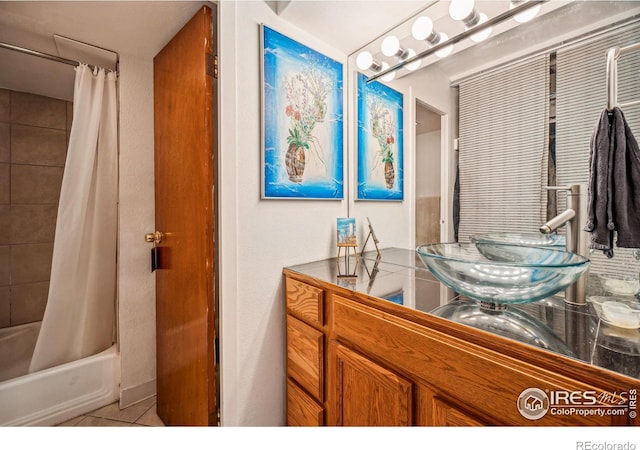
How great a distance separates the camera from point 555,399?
1.66 ft

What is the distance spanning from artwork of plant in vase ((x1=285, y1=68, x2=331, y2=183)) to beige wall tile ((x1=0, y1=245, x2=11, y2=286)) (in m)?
2.16

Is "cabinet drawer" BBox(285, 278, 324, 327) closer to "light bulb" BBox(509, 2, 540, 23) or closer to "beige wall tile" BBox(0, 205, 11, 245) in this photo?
"light bulb" BBox(509, 2, 540, 23)

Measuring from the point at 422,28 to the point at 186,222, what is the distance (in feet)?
4.56

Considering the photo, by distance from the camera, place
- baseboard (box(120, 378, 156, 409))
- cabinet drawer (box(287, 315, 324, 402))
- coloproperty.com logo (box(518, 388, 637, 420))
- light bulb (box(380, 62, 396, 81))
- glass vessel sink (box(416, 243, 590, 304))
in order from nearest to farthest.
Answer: coloproperty.com logo (box(518, 388, 637, 420))
glass vessel sink (box(416, 243, 590, 304))
cabinet drawer (box(287, 315, 324, 402))
light bulb (box(380, 62, 396, 81))
baseboard (box(120, 378, 156, 409))

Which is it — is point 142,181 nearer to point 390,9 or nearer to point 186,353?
point 186,353

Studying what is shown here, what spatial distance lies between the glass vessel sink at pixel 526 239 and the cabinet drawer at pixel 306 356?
765 mm

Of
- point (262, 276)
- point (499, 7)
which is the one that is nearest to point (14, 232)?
point (262, 276)

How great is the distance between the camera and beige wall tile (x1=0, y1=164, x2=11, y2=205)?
1816 mm

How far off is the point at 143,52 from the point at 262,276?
149 centimetres

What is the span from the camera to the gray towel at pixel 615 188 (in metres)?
0.71

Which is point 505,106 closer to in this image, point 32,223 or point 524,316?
point 524,316

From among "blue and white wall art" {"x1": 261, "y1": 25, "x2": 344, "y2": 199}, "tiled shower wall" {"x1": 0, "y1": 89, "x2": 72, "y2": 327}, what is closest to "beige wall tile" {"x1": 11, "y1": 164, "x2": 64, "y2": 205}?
"tiled shower wall" {"x1": 0, "y1": 89, "x2": 72, "y2": 327}

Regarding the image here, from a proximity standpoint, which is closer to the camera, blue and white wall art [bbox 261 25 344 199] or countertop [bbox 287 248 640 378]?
countertop [bbox 287 248 640 378]

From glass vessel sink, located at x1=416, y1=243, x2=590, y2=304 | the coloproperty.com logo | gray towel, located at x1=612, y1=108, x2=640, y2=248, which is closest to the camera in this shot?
the coloproperty.com logo
